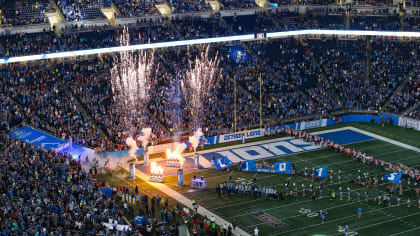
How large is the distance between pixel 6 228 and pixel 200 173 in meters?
19.9

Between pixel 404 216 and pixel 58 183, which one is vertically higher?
pixel 58 183

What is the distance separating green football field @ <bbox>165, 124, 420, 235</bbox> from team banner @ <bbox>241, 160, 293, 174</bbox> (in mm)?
508

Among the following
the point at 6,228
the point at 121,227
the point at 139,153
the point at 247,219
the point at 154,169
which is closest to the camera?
the point at 6,228

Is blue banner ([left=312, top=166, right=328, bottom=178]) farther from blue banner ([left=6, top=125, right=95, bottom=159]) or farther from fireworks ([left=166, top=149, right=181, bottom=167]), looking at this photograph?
blue banner ([left=6, top=125, right=95, bottom=159])

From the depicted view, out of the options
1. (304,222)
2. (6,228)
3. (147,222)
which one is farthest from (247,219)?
(6,228)

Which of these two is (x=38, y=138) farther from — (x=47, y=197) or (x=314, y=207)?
(x=314, y=207)

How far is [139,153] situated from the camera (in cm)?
4959

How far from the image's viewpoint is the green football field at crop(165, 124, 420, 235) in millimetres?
35281

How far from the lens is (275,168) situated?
44.9 m

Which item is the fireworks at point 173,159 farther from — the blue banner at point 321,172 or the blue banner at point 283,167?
the blue banner at point 321,172

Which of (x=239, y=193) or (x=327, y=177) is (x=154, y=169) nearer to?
(x=239, y=193)

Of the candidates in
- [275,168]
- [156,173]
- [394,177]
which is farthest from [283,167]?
[156,173]

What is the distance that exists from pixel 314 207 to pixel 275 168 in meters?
7.08

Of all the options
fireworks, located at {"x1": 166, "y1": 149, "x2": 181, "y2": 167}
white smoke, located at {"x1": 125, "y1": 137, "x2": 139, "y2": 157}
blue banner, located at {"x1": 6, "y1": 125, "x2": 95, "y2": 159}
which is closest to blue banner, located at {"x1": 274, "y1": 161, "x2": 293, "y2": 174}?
fireworks, located at {"x1": 166, "y1": 149, "x2": 181, "y2": 167}
